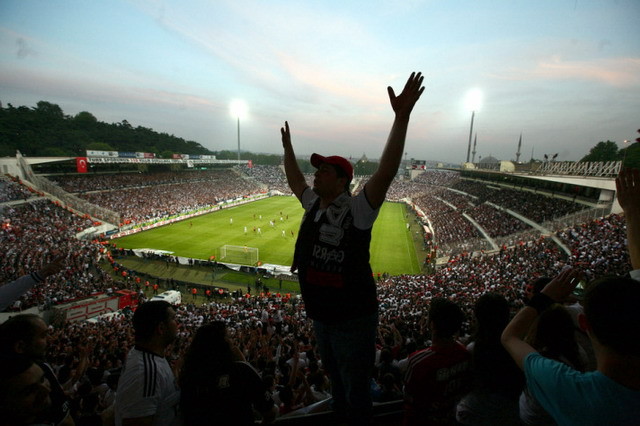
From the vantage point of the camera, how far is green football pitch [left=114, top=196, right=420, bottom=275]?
2700cm

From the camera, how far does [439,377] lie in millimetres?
2193

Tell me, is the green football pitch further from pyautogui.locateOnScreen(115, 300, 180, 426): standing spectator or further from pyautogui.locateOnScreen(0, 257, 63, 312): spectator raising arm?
pyautogui.locateOnScreen(115, 300, 180, 426): standing spectator

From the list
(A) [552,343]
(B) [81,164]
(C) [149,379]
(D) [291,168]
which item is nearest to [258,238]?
(B) [81,164]

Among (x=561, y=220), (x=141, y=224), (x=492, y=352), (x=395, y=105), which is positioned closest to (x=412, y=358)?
(x=492, y=352)

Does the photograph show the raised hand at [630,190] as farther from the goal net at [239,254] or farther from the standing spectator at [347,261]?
the goal net at [239,254]

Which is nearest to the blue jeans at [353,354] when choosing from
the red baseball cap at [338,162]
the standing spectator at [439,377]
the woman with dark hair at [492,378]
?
the standing spectator at [439,377]

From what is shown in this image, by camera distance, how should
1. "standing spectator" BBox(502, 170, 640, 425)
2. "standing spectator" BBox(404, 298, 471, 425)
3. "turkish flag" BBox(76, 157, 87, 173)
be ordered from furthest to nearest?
"turkish flag" BBox(76, 157, 87, 173)
"standing spectator" BBox(404, 298, 471, 425)
"standing spectator" BBox(502, 170, 640, 425)

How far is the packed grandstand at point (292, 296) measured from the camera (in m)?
4.90

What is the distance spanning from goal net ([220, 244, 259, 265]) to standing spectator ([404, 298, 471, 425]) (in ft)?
76.8

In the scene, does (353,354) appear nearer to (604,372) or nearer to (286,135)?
(604,372)

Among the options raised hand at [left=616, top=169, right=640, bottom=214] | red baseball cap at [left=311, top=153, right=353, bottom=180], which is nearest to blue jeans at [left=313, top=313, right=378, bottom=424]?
red baseball cap at [left=311, top=153, right=353, bottom=180]

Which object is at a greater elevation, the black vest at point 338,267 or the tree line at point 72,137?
the tree line at point 72,137

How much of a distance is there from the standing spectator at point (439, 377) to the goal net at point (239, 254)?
23412 millimetres

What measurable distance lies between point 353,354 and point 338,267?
2.12 ft
